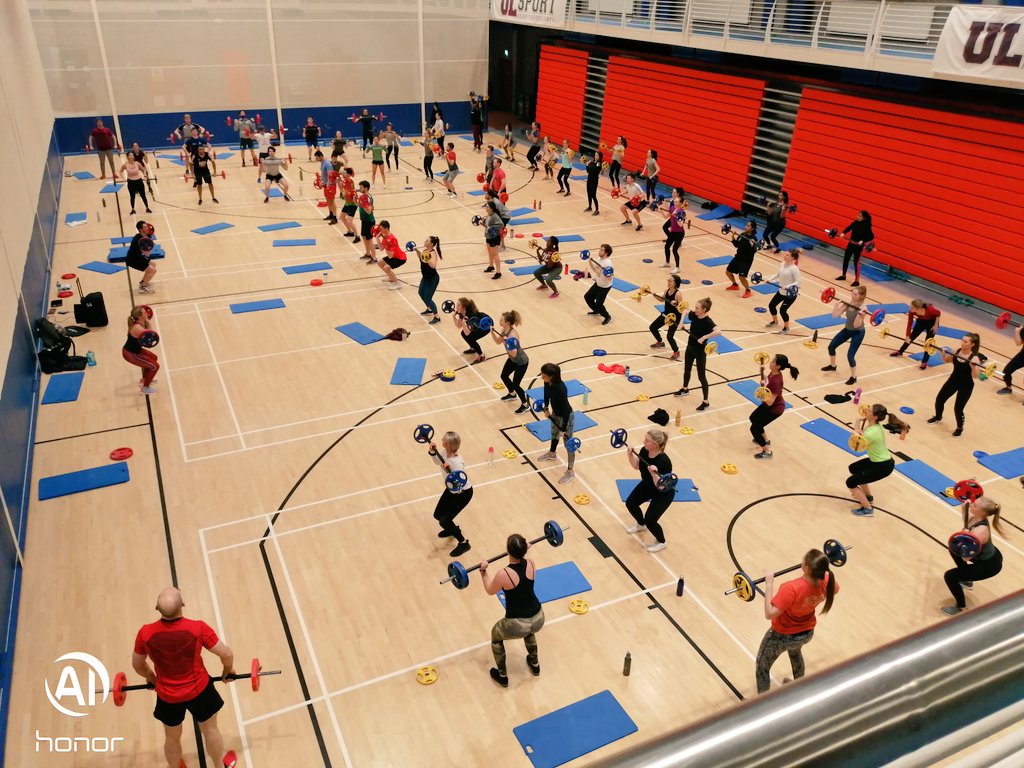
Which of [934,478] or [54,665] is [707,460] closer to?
[934,478]

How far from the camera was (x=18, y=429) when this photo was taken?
416 inches

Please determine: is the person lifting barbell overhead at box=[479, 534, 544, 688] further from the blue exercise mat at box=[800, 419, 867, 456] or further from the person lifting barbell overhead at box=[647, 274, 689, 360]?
the person lifting barbell overhead at box=[647, 274, 689, 360]

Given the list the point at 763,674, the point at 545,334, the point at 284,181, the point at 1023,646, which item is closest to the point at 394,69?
the point at 284,181

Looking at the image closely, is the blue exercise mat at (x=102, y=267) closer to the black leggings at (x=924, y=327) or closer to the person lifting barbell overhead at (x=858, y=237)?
the person lifting barbell overhead at (x=858, y=237)

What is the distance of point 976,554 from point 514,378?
6828 mm

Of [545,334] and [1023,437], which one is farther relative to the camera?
[545,334]

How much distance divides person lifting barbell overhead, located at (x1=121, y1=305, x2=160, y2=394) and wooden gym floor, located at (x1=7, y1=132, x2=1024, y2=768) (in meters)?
0.51

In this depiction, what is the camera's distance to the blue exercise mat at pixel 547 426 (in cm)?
1191

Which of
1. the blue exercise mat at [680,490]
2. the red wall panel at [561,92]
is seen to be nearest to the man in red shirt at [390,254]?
the blue exercise mat at [680,490]

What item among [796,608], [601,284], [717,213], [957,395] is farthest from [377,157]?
[796,608]

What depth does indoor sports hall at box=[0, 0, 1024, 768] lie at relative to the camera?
23.0 ft

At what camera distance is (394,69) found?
33312 millimetres

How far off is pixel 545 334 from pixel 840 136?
1068 cm

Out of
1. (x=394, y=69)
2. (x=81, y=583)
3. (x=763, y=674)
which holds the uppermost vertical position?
(x=394, y=69)
